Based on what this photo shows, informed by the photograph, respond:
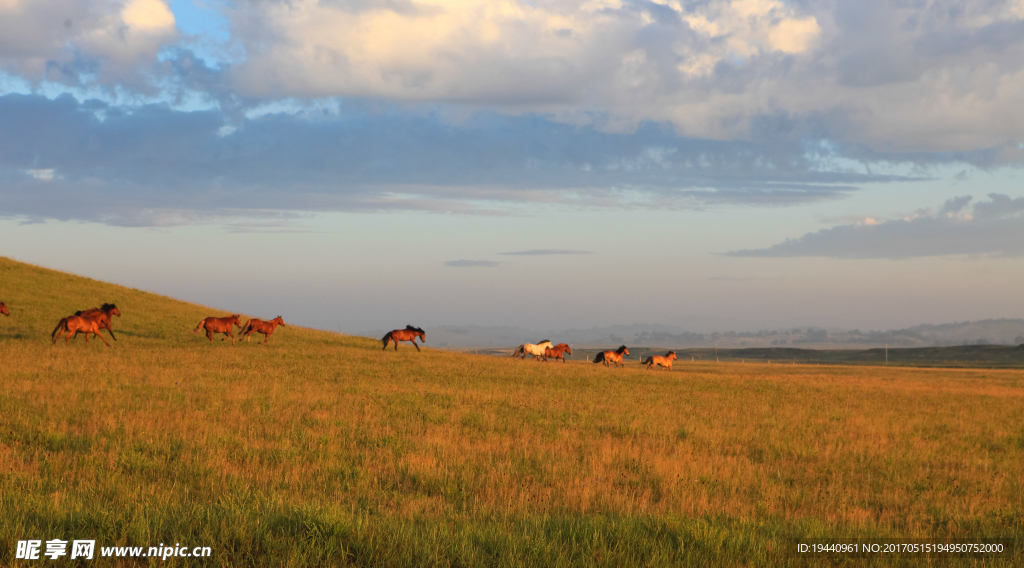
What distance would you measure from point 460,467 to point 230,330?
103 feet

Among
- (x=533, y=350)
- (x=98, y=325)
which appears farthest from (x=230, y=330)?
(x=533, y=350)

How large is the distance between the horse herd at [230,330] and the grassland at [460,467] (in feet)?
11.3

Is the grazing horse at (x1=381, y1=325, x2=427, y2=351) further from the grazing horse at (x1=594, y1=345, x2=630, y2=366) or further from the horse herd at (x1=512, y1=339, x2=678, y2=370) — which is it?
the grazing horse at (x1=594, y1=345, x2=630, y2=366)

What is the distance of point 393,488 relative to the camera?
33.4 ft

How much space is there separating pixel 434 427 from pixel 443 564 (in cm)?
1001

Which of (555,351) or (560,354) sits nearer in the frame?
(555,351)

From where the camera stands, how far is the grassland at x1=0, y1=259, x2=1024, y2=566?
249 inches

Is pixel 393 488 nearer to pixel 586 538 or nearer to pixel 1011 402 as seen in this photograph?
pixel 586 538

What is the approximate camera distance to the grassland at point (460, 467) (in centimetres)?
632

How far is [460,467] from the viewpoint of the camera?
11531 mm

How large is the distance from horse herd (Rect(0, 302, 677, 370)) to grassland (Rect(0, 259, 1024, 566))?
346cm

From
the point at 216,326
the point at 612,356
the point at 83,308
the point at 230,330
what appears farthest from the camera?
the point at 612,356

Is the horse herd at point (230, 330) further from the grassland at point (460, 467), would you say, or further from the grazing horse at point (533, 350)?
the grassland at point (460, 467)

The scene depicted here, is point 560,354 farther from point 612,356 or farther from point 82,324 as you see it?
point 82,324
